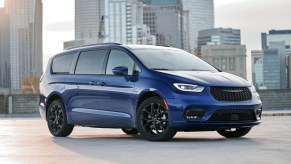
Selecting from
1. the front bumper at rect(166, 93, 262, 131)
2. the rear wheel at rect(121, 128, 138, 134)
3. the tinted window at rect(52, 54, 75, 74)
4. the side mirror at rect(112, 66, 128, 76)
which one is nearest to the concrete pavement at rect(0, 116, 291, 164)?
the front bumper at rect(166, 93, 262, 131)

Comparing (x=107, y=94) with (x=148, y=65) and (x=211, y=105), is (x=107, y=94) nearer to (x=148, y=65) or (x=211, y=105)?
(x=148, y=65)

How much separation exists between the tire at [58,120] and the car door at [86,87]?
1.05ft

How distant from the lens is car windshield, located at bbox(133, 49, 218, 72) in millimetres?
12339

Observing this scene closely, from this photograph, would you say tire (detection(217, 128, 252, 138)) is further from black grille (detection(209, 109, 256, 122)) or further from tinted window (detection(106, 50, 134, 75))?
tinted window (detection(106, 50, 134, 75))

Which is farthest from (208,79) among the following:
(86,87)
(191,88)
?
(86,87)

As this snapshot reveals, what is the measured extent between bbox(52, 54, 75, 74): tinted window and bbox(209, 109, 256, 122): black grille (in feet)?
13.0

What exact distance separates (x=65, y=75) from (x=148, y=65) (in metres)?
2.58

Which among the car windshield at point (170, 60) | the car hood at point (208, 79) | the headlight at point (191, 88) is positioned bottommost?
the headlight at point (191, 88)

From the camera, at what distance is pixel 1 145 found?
11398mm

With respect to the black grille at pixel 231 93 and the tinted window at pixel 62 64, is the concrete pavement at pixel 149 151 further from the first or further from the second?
the tinted window at pixel 62 64

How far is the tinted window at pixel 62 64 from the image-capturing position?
46.9ft

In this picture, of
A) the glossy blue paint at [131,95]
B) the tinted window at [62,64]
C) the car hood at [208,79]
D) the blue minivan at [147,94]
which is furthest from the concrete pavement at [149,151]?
the tinted window at [62,64]

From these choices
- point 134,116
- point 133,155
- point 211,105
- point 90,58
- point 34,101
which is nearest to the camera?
point 133,155

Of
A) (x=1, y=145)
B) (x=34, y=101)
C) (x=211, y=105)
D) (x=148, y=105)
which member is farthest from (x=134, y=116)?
(x=34, y=101)
